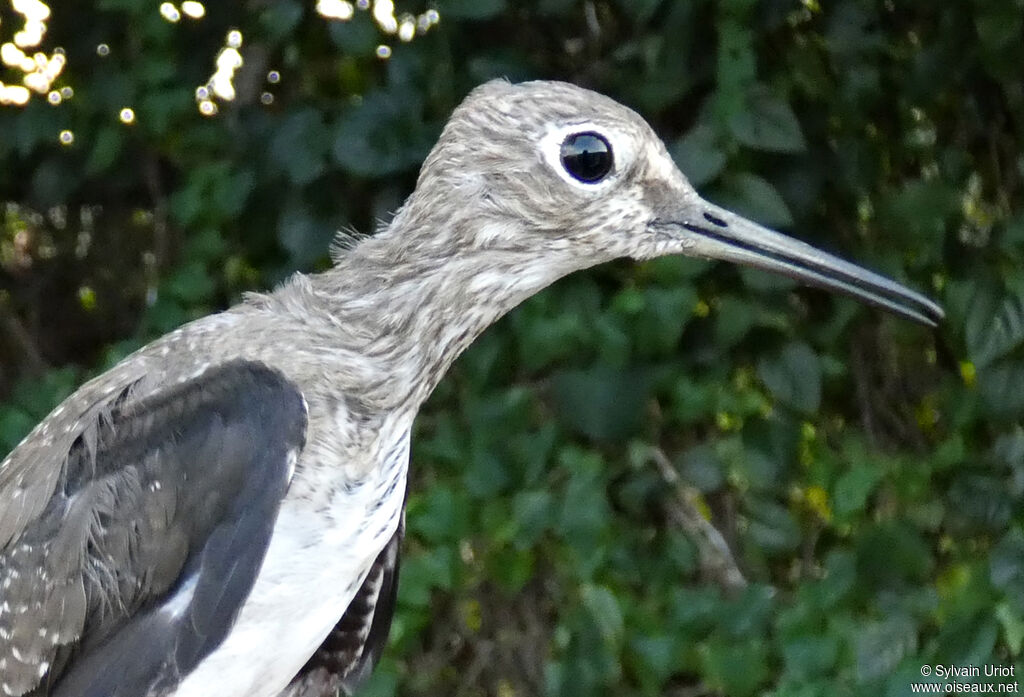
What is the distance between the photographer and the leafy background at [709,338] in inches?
96.1

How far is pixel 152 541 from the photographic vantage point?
1.72 meters

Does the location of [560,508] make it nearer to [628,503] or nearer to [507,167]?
[628,503]

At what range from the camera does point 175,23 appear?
2918mm

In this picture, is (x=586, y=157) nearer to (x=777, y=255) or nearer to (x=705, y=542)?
(x=777, y=255)

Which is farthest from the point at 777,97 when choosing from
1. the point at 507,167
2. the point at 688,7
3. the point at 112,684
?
A: the point at 112,684

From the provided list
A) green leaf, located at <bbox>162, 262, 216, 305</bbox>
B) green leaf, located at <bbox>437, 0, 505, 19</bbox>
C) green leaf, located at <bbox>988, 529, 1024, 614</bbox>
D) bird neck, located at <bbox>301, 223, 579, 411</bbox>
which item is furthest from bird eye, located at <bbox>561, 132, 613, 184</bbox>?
green leaf, located at <bbox>162, 262, 216, 305</bbox>

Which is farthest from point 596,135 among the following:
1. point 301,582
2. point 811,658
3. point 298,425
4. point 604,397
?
point 811,658

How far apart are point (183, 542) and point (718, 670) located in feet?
3.78

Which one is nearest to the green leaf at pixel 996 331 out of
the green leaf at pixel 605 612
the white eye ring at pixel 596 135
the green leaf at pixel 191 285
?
the green leaf at pixel 605 612

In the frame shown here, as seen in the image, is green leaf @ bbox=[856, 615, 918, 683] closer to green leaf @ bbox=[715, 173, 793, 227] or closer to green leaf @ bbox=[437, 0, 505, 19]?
green leaf @ bbox=[715, 173, 793, 227]

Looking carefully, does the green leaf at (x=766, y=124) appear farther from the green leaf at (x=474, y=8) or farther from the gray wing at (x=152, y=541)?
the gray wing at (x=152, y=541)

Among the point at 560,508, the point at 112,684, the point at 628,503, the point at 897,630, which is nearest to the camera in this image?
the point at 112,684

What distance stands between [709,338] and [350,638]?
997mm

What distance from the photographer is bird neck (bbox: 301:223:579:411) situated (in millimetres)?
1798
